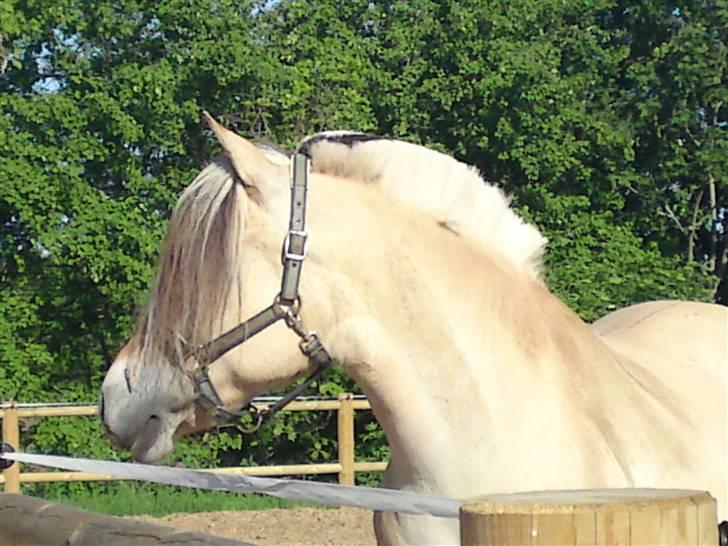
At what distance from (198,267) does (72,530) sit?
998mm

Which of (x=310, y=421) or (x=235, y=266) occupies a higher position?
(x=235, y=266)

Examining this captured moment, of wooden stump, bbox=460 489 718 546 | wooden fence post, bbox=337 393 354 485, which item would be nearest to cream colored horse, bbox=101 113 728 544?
wooden stump, bbox=460 489 718 546

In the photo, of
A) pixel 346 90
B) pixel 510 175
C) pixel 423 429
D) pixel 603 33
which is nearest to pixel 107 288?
pixel 346 90

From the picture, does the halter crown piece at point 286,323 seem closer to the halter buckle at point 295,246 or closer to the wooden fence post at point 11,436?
the halter buckle at point 295,246

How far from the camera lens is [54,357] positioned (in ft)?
40.2

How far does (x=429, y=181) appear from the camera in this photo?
2.71m

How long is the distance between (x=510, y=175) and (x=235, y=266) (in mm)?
11537

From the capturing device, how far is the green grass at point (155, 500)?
31.1 feet

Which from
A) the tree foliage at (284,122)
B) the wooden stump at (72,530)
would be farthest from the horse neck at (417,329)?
the tree foliage at (284,122)

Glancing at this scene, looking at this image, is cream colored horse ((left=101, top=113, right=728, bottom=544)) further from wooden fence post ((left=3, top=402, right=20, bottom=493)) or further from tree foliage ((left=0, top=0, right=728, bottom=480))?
tree foliage ((left=0, top=0, right=728, bottom=480))

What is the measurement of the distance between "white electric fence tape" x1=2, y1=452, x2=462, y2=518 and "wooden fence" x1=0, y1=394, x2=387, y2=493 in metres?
6.52

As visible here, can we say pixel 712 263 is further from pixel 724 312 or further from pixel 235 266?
pixel 235 266

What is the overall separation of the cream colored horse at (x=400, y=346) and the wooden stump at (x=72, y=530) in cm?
25

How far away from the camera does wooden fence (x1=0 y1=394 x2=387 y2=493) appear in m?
9.40
